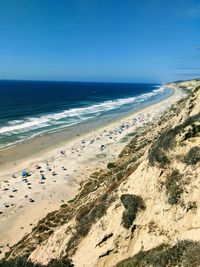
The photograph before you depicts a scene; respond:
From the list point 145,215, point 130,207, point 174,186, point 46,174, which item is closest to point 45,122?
→ point 46,174

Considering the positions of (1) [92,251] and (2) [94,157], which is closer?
(1) [92,251]

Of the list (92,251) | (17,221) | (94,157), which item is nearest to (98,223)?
(92,251)

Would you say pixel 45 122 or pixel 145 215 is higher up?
pixel 145 215

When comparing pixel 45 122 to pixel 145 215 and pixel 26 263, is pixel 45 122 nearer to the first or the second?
pixel 145 215

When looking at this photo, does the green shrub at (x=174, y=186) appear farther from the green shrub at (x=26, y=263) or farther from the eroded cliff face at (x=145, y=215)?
the green shrub at (x=26, y=263)

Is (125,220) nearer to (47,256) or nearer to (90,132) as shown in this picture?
(47,256)

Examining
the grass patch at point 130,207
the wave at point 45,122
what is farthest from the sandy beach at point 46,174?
the grass patch at point 130,207
